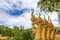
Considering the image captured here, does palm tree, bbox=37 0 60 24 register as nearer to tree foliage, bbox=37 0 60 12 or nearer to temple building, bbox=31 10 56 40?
tree foliage, bbox=37 0 60 12

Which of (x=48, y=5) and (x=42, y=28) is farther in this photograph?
(x=48, y=5)

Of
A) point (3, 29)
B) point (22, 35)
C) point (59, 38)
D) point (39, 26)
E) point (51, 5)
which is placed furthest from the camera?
point (3, 29)

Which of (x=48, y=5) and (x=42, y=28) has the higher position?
(x=48, y=5)

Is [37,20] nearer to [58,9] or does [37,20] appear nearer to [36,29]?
[36,29]

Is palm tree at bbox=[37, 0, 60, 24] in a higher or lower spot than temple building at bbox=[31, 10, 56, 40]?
higher

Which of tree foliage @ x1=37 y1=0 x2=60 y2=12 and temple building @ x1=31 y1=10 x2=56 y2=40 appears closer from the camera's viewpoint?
temple building @ x1=31 y1=10 x2=56 y2=40

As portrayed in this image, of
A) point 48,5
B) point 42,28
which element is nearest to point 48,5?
point 48,5

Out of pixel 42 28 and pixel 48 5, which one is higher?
pixel 48 5

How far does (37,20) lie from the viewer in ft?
17.5

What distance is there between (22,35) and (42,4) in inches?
56.2

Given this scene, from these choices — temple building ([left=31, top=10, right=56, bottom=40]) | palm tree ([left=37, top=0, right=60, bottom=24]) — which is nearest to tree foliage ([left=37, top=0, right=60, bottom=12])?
palm tree ([left=37, top=0, right=60, bottom=24])

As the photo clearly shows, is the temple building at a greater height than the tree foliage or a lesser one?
lesser

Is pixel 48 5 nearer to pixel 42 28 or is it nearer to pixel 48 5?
pixel 48 5

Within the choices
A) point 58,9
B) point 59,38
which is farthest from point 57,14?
point 59,38
